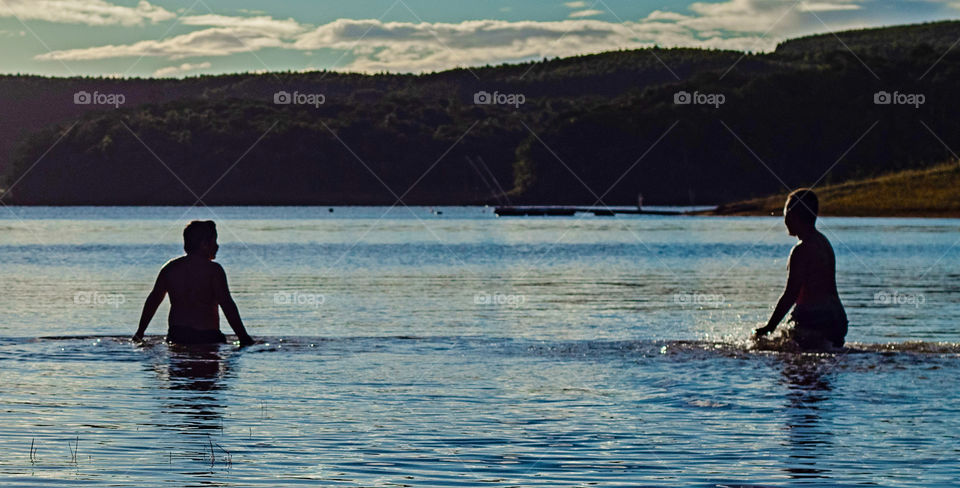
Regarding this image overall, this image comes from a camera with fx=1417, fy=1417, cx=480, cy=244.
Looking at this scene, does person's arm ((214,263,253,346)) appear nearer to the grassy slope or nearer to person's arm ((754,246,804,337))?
person's arm ((754,246,804,337))

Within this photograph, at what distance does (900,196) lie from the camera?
136 m

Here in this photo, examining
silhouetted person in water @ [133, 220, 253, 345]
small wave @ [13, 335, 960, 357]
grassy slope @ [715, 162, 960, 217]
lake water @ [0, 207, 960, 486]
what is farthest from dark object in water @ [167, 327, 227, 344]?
grassy slope @ [715, 162, 960, 217]

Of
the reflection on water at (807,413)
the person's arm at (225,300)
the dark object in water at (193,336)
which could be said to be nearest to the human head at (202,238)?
the person's arm at (225,300)

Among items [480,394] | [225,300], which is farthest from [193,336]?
[480,394]

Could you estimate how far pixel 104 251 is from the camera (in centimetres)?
7519

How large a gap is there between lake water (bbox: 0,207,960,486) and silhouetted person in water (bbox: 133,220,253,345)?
38cm

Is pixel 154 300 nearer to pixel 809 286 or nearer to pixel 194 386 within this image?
pixel 194 386

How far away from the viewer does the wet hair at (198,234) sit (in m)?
20.5

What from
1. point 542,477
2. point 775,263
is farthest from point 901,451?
point 775,263

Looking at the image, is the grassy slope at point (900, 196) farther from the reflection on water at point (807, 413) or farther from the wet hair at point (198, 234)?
the wet hair at point (198, 234)

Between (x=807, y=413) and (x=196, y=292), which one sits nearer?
(x=807, y=413)

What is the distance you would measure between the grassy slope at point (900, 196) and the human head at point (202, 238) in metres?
113

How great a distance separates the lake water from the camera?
12.3 meters

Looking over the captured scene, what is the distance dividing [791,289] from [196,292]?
865 centimetres
